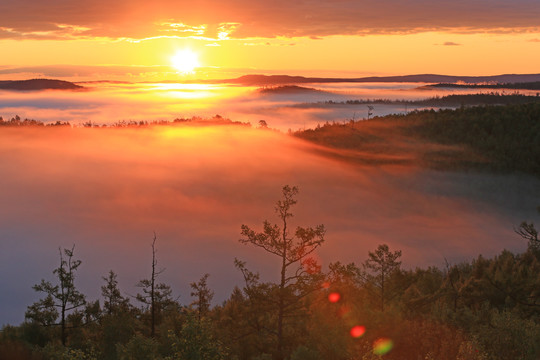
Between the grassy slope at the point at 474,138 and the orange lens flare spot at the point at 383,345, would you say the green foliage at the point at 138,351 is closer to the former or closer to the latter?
the orange lens flare spot at the point at 383,345

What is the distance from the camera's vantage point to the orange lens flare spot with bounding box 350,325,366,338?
28438 millimetres

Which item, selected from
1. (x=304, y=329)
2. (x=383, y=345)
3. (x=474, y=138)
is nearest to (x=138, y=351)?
(x=304, y=329)

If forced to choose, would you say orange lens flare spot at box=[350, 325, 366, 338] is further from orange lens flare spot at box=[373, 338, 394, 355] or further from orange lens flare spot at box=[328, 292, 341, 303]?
orange lens flare spot at box=[328, 292, 341, 303]

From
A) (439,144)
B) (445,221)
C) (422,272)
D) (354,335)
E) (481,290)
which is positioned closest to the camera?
(354,335)

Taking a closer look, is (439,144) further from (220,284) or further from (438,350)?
(438,350)

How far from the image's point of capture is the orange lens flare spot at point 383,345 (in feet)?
86.6

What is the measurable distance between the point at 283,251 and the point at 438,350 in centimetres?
944

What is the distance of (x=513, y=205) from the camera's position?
182 meters

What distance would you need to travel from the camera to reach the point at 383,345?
26.9m

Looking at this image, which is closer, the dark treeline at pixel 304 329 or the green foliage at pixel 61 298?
the dark treeline at pixel 304 329

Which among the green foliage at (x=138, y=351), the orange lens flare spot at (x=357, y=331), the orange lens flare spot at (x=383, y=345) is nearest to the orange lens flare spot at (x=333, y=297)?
the orange lens flare spot at (x=357, y=331)

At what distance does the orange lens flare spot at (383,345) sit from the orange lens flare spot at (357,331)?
4.23 ft

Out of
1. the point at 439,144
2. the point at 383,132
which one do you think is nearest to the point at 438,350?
the point at 439,144

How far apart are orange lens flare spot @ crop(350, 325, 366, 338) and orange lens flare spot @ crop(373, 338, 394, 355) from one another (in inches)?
50.8
